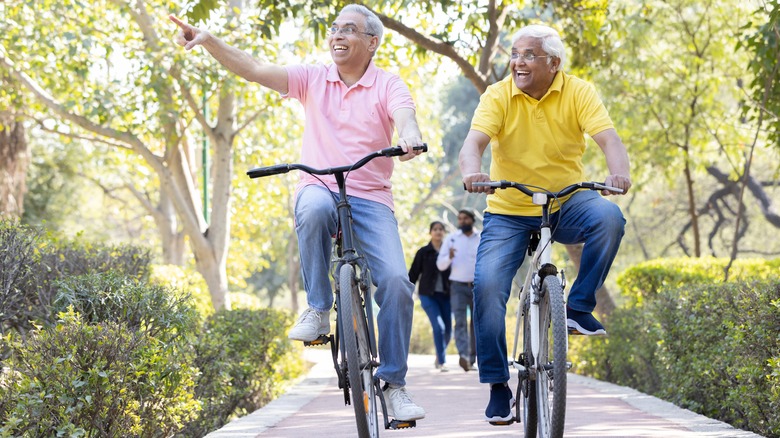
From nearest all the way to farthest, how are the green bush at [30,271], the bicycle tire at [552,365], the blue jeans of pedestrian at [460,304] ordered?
the bicycle tire at [552,365] → the green bush at [30,271] → the blue jeans of pedestrian at [460,304]

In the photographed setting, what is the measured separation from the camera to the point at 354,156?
5.27 meters

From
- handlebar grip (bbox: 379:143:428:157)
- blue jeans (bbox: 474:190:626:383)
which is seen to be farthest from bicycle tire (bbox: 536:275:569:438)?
handlebar grip (bbox: 379:143:428:157)

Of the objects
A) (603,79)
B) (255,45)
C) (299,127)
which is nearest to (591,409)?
(255,45)

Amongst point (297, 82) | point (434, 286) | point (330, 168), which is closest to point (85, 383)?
point (330, 168)

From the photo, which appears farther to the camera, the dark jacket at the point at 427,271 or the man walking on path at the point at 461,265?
the dark jacket at the point at 427,271

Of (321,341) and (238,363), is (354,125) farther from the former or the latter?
(238,363)

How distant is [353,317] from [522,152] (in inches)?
52.3

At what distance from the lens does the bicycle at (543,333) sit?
15.0ft

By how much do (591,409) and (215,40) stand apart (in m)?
4.59

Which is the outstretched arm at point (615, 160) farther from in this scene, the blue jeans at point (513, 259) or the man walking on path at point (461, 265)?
the man walking on path at point (461, 265)

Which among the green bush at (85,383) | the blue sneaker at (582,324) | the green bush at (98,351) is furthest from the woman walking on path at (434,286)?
the blue sneaker at (582,324)

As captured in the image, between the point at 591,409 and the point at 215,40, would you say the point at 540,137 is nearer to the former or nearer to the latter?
the point at 215,40

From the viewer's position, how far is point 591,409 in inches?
335

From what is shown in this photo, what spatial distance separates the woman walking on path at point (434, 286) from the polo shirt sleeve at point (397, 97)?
29.1 feet
